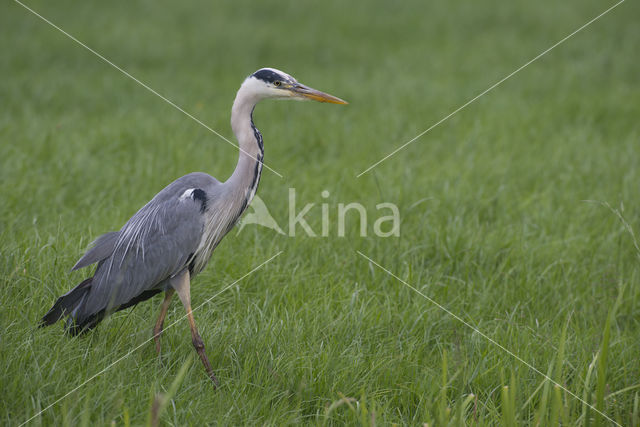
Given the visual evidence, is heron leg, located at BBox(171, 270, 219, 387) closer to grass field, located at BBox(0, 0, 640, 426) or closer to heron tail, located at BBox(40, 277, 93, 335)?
grass field, located at BBox(0, 0, 640, 426)

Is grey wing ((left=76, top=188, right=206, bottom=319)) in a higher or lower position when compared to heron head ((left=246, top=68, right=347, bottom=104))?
lower

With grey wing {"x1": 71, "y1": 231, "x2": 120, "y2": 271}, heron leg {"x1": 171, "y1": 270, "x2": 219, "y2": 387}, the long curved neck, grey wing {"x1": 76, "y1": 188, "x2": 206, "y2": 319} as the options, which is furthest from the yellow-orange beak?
grey wing {"x1": 71, "y1": 231, "x2": 120, "y2": 271}

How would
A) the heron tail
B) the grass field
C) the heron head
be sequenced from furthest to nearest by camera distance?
the heron head < the heron tail < the grass field

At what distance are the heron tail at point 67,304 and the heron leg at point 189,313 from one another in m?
0.45

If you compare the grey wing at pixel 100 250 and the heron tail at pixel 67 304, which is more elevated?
the grey wing at pixel 100 250

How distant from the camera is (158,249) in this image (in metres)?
3.07

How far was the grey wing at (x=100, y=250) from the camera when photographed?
3.06 metres

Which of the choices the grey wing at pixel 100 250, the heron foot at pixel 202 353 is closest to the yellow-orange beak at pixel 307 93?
the grey wing at pixel 100 250

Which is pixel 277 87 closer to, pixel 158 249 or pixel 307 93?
pixel 307 93

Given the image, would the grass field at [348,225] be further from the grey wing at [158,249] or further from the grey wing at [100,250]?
the grey wing at [100,250]

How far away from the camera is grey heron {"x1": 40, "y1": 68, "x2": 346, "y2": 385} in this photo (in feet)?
10.0

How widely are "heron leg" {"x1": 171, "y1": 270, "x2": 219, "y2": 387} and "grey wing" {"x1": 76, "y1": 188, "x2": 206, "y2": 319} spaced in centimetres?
5

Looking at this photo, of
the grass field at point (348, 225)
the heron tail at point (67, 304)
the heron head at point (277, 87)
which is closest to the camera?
the grass field at point (348, 225)

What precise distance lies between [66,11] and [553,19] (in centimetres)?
913
